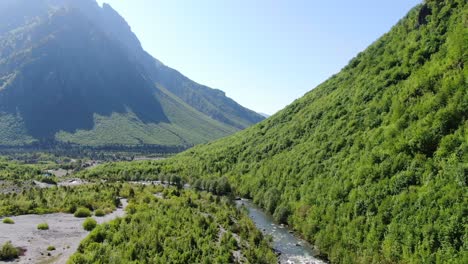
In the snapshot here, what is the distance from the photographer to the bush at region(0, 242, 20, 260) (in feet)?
104

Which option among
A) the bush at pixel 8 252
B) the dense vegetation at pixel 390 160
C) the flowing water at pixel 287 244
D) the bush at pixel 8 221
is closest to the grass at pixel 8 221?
the bush at pixel 8 221

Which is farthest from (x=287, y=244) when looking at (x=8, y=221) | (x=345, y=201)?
(x=8, y=221)

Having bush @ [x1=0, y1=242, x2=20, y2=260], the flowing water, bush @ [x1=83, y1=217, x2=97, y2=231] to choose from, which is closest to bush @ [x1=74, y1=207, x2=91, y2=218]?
bush @ [x1=83, y1=217, x2=97, y2=231]

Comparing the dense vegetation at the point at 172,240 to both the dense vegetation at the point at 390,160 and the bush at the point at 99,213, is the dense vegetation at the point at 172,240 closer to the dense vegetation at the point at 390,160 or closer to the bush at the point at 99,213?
the bush at the point at 99,213

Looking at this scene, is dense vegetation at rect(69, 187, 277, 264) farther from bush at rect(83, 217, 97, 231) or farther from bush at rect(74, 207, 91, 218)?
bush at rect(74, 207, 91, 218)

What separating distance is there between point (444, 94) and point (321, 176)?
20602 mm

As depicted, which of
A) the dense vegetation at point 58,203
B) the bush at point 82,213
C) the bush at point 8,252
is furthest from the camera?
the dense vegetation at point 58,203

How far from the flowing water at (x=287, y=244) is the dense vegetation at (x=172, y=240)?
7.77ft

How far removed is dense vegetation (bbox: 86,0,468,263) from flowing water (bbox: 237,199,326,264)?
1508mm

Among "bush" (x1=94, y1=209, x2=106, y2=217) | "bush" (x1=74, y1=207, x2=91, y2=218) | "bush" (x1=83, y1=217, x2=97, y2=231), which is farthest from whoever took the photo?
"bush" (x1=94, y1=209, x2=106, y2=217)

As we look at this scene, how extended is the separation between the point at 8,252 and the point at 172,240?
1526cm

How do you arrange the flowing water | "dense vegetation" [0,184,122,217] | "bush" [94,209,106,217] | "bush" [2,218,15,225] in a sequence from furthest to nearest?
"dense vegetation" [0,184,122,217]
"bush" [94,209,106,217]
"bush" [2,218,15,225]
the flowing water

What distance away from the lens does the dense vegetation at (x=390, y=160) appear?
31.9 m

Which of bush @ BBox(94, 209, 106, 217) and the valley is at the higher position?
the valley
